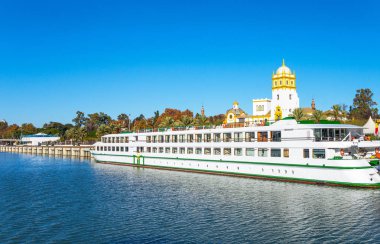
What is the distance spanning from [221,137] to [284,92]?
74.9 metres

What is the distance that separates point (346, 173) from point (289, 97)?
89088 mm

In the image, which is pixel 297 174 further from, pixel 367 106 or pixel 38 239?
pixel 367 106

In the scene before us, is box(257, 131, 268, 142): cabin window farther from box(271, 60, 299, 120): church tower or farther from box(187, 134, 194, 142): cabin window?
box(271, 60, 299, 120): church tower

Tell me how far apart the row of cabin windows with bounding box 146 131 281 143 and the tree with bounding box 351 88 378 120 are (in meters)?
93.3

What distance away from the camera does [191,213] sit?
3067 centimetres

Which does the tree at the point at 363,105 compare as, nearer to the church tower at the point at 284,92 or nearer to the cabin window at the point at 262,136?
the church tower at the point at 284,92

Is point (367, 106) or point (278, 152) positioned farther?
point (367, 106)

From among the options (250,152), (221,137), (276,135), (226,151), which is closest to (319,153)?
(276,135)

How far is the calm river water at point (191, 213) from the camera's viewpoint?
81.0ft

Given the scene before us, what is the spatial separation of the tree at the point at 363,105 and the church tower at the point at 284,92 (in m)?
26.7

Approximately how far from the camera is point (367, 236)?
78.6 feet

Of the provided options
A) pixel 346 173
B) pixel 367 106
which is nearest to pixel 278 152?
pixel 346 173

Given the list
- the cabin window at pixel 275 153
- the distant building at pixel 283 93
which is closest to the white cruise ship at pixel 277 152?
the cabin window at pixel 275 153

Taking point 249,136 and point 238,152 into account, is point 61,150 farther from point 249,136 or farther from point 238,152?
point 249,136
